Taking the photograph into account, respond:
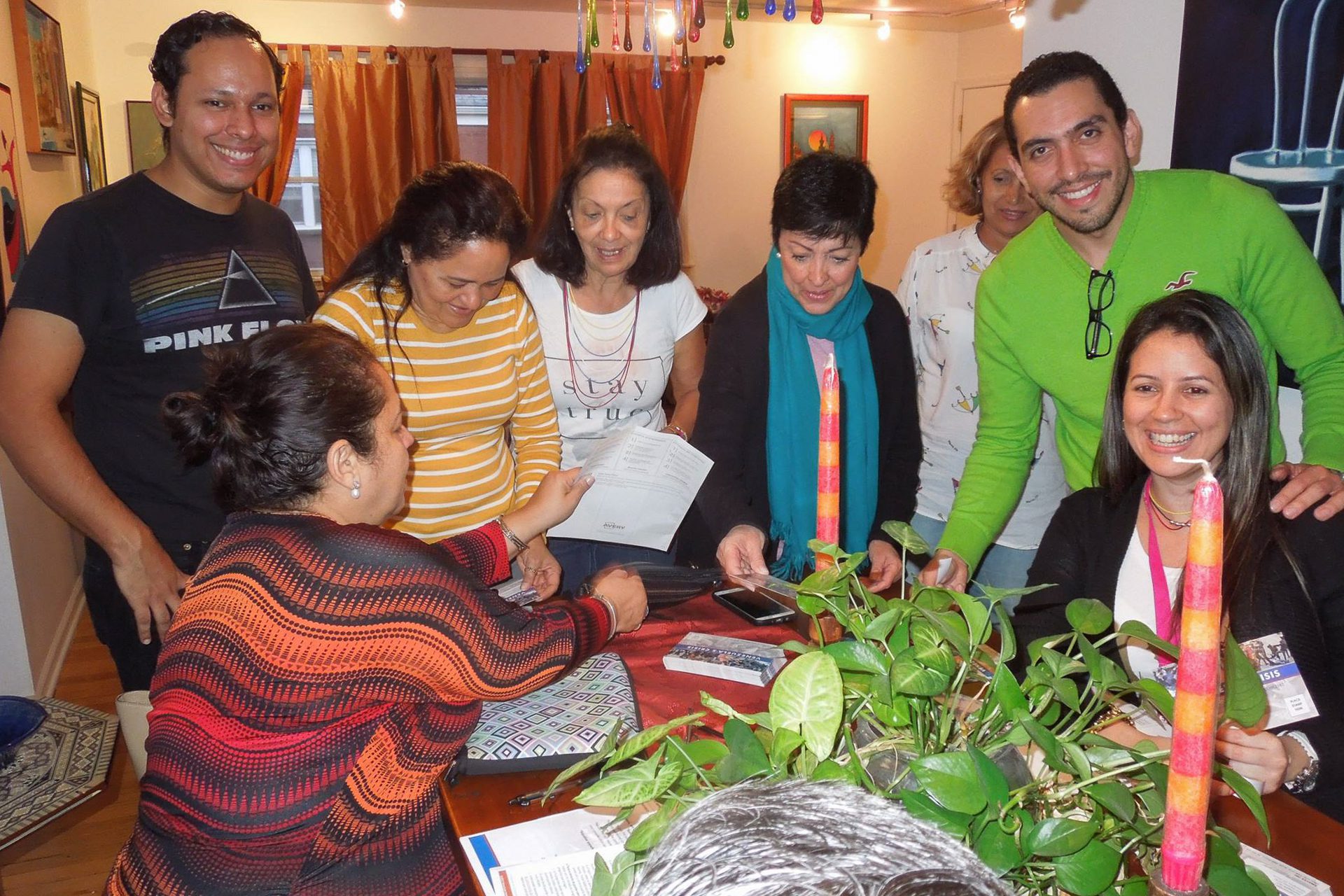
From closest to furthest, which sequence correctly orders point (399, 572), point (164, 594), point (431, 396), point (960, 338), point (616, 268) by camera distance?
point (399, 572) → point (164, 594) → point (431, 396) → point (616, 268) → point (960, 338)

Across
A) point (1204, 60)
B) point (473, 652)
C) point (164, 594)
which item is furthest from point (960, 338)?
point (164, 594)

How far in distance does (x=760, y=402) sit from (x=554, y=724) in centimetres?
110

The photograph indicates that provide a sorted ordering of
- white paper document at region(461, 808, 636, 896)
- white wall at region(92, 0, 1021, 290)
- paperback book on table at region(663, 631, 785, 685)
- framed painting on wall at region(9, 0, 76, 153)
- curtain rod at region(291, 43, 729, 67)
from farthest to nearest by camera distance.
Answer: white wall at region(92, 0, 1021, 290) → curtain rod at region(291, 43, 729, 67) → framed painting on wall at region(9, 0, 76, 153) → paperback book on table at region(663, 631, 785, 685) → white paper document at region(461, 808, 636, 896)

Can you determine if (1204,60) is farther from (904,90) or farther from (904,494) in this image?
(904,90)

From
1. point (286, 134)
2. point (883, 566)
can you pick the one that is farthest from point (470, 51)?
point (883, 566)

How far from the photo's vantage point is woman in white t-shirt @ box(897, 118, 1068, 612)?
2.44 metres

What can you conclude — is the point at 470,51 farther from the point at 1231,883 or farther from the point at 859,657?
the point at 1231,883

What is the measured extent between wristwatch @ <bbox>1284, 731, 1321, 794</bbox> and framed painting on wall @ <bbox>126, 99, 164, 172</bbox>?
6.32m

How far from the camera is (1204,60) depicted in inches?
89.0

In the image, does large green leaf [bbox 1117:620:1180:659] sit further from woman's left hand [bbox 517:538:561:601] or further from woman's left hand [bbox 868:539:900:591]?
woman's left hand [bbox 517:538:561:601]

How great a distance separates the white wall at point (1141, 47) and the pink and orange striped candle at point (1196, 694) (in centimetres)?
218

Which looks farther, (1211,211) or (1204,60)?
(1204,60)

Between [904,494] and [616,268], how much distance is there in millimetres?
822

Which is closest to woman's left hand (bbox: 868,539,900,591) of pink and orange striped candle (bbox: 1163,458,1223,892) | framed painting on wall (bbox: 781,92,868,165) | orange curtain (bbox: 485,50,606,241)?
pink and orange striped candle (bbox: 1163,458,1223,892)
